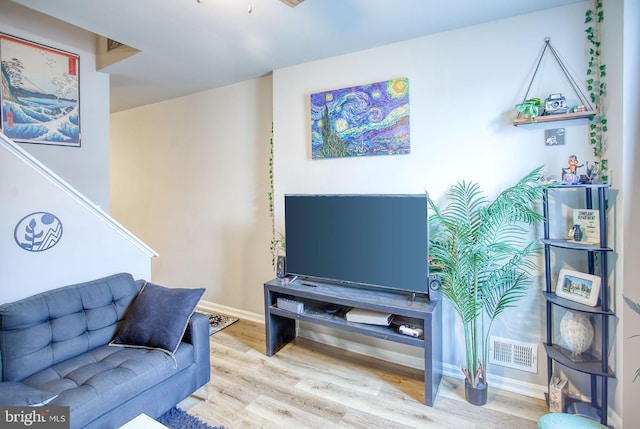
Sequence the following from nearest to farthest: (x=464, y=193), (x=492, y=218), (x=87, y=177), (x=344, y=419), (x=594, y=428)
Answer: (x=594, y=428) → (x=344, y=419) → (x=492, y=218) → (x=464, y=193) → (x=87, y=177)

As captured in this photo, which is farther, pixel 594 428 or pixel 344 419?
pixel 344 419

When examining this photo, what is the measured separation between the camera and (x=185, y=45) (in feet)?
8.89

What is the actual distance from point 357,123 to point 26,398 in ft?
8.73

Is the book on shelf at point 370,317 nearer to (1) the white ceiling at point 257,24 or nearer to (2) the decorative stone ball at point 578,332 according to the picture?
(2) the decorative stone ball at point 578,332

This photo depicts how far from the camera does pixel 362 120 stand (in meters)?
2.79

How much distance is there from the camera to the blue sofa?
1642mm

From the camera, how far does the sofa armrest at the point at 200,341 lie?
7.13 feet

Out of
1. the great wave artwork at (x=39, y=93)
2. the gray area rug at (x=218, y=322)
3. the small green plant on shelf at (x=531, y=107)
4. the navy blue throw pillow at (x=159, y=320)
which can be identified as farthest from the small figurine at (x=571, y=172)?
the great wave artwork at (x=39, y=93)

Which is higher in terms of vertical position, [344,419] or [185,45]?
[185,45]

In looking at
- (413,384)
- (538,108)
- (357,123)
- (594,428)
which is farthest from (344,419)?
(538,108)

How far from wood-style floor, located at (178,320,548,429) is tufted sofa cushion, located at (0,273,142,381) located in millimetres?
773

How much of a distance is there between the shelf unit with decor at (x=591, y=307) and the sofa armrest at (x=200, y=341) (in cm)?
222

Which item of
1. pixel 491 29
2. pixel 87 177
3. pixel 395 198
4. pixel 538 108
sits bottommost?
pixel 395 198

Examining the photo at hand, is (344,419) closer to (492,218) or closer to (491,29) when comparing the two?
(492,218)
